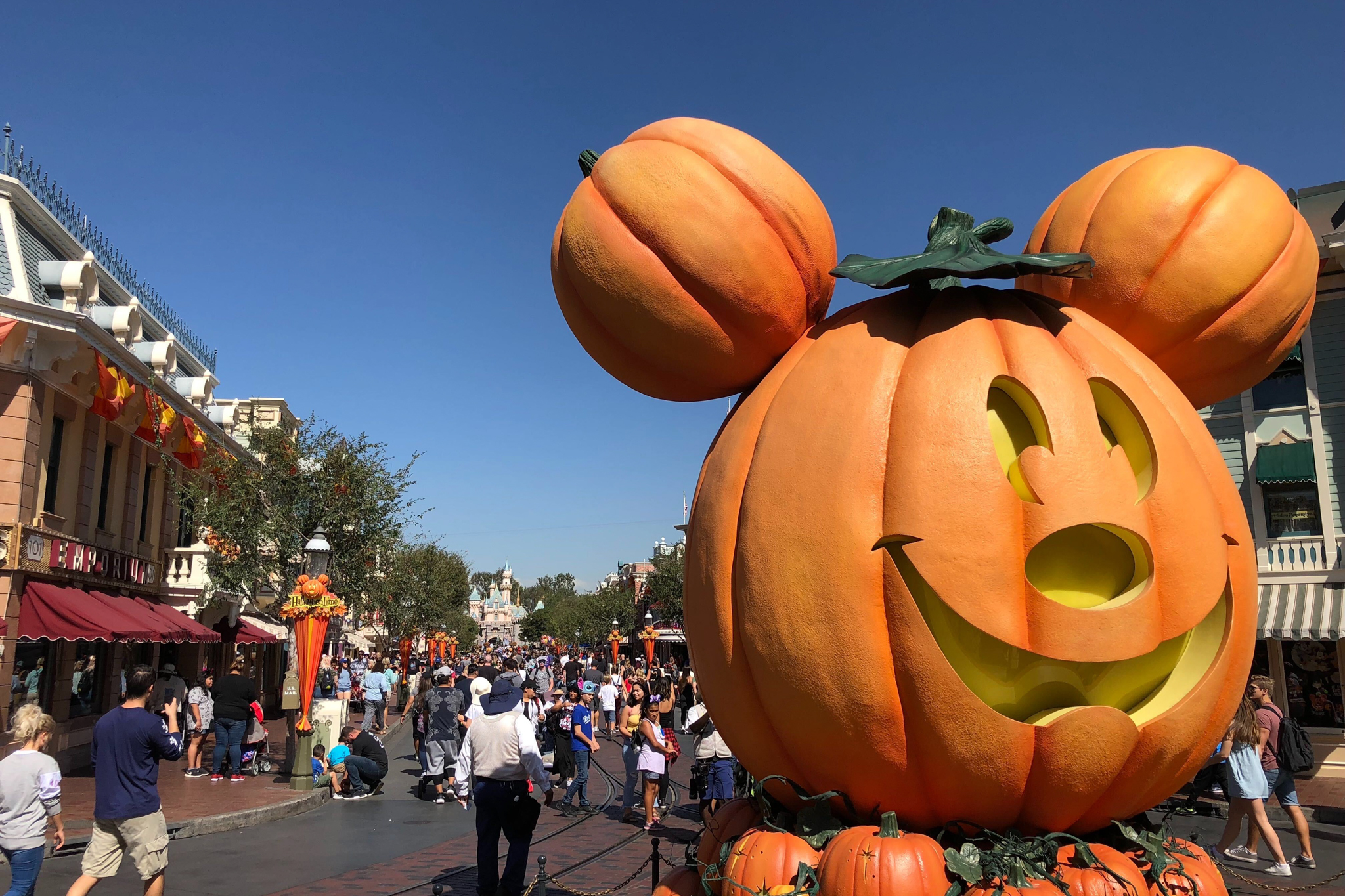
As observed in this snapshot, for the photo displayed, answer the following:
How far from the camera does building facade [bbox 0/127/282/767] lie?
48.9 feet

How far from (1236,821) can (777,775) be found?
729 centimetres

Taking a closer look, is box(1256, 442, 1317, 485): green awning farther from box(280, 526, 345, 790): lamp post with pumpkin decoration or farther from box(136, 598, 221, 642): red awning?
box(136, 598, 221, 642): red awning

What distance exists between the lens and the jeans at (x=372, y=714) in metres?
14.7

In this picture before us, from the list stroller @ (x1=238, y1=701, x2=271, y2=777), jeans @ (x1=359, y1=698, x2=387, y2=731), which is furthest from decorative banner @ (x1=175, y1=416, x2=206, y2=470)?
stroller @ (x1=238, y1=701, x2=271, y2=777)

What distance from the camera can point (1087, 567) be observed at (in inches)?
128

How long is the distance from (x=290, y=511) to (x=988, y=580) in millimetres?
19266

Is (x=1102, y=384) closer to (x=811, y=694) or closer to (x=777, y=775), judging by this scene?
(x=811, y=694)

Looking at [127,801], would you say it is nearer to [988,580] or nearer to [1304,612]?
[988,580]

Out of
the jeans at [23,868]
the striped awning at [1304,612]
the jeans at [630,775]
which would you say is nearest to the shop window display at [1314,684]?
the striped awning at [1304,612]

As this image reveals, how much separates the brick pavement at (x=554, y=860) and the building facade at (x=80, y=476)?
8988mm

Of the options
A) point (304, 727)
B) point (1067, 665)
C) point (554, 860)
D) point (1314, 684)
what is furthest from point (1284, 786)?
point (304, 727)

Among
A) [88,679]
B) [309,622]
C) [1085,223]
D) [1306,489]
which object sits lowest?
[88,679]

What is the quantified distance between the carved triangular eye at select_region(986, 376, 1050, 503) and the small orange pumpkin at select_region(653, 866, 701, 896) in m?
2.02

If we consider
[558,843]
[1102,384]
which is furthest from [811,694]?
[558,843]
